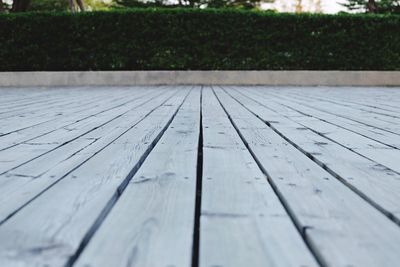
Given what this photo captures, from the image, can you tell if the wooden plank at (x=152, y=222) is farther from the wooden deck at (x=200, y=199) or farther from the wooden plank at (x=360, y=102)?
the wooden plank at (x=360, y=102)

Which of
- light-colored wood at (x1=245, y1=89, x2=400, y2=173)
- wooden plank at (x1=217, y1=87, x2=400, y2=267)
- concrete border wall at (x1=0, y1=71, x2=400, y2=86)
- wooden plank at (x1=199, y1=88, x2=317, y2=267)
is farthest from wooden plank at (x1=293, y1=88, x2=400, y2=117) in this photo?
concrete border wall at (x1=0, y1=71, x2=400, y2=86)

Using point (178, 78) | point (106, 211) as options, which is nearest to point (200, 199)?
point (106, 211)

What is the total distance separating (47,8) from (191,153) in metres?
17.5

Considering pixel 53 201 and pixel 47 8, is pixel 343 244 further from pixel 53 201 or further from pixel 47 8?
pixel 47 8

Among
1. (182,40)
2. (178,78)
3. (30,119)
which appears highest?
(182,40)

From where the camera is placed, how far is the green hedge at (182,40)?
796cm

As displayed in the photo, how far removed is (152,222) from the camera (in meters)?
0.83

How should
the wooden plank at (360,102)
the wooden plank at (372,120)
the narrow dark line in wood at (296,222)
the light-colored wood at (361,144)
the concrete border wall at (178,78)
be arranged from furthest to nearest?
the concrete border wall at (178,78) → the wooden plank at (360,102) → the wooden plank at (372,120) → the light-colored wood at (361,144) → the narrow dark line in wood at (296,222)

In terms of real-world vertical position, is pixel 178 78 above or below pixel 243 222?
above

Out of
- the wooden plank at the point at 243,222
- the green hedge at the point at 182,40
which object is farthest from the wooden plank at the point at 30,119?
the green hedge at the point at 182,40

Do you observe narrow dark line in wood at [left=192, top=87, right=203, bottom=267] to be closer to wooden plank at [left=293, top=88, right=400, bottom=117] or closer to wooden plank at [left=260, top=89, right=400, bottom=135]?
wooden plank at [left=260, top=89, right=400, bottom=135]

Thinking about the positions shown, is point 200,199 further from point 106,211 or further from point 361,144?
point 361,144

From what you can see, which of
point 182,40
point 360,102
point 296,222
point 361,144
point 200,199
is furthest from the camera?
point 182,40

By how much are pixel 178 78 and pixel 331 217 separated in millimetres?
7175
